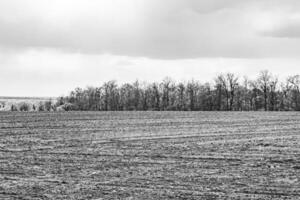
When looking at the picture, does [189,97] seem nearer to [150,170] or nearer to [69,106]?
[69,106]

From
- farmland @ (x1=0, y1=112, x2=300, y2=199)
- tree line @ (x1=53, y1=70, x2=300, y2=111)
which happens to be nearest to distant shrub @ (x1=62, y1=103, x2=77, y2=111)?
tree line @ (x1=53, y1=70, x2=300, y2=111)

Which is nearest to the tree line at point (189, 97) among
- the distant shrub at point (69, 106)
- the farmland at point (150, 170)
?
the distant shrub at point (69, 106)

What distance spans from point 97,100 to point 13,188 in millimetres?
148708

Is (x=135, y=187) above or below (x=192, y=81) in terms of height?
below

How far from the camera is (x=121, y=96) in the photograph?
16262 centimetres

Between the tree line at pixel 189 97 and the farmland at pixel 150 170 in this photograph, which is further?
the tree line at pixel 189 97

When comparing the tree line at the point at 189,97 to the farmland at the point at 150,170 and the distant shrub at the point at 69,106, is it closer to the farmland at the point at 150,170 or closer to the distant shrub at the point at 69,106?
the distant shrub at the point at 69,106

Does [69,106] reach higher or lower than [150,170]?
higher

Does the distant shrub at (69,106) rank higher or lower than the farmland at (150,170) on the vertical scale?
higher

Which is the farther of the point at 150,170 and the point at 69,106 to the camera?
the point at 69,106

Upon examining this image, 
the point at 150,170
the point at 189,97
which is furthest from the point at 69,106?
the point at 150,170

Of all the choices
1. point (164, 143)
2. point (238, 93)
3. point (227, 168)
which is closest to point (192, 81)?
point (238, 93)

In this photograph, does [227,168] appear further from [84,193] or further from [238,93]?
[238,93]

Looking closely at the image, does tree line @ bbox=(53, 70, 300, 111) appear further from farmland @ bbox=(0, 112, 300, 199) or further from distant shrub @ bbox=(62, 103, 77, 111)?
farmland @ bbox=(0, 112, 300, 199)
